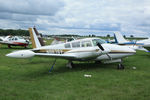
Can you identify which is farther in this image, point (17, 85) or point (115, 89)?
point (17, 85)

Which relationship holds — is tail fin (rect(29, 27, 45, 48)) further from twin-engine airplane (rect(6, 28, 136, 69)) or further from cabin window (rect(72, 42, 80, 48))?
cabin window (rect(72, 42, 80, 48))

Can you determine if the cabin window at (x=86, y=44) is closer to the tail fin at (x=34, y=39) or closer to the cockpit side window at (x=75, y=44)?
the cockpit side window at (x=75, y=44)

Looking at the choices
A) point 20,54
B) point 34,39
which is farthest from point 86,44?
point 34,39

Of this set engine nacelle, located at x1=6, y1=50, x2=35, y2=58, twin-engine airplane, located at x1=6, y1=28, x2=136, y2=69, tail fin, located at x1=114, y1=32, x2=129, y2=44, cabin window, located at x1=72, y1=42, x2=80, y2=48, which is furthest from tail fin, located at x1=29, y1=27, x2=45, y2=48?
tail fin, located at x1=114, y1=32, x2=129, y2=44

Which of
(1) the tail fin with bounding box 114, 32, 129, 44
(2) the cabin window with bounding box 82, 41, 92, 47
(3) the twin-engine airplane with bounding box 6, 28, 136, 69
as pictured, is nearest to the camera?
(3) the twin-engine airplane with bounding box 6, 28, 136, 69

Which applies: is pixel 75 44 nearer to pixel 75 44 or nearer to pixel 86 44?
pixel 75 44

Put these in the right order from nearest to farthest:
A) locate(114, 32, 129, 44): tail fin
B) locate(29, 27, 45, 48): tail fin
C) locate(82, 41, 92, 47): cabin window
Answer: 1. locate(82, 41, 92, 47): cabin window
2. locate(29, 27, 45, 48): tail fin
3. locate(114, 32, 129, 44): tail fin

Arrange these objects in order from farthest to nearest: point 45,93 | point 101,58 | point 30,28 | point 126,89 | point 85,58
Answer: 1. point 30,28
2. point 101,58
3. point 85,58
4. point 126,89
5. point 45,93

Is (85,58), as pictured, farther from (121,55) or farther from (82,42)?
(121,55)

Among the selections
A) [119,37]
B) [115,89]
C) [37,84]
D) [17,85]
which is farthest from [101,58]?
[119,37]

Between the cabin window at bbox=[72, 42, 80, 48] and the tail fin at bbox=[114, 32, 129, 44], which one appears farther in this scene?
the tail fin at bbox=[114, 32, 129, 44]

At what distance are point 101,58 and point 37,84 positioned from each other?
531 cm

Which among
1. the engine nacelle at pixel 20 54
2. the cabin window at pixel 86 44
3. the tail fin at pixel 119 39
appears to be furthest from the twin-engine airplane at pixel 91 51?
the tail fin at pixel 119 39

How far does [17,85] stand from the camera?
6.57 m
